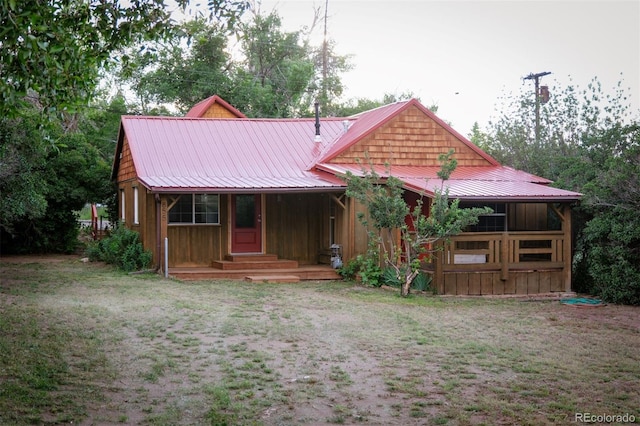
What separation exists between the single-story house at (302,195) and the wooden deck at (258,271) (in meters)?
0.04

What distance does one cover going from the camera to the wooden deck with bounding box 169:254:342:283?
18.1 m

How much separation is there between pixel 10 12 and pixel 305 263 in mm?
14065

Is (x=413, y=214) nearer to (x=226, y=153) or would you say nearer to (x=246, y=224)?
(x=246, y=224)

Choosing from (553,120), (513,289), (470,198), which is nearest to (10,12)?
(470,198)

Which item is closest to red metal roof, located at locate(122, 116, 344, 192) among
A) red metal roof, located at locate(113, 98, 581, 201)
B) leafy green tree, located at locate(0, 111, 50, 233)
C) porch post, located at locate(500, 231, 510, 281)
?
red metal roof, located at locate(113, 98, 581, 201)

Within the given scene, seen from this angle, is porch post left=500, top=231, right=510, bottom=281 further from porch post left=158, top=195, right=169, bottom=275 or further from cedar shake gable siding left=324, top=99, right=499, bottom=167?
porch post left=158, top=195, right=169, bottom=275

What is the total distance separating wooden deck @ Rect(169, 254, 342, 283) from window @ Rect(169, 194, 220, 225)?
4.06 feet

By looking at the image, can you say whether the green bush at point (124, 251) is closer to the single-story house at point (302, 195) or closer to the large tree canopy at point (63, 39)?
the single-story house at point (302, 195)

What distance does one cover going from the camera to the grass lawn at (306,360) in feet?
22.1

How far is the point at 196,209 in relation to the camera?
66.0ft

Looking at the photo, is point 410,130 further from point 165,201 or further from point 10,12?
point 10,12

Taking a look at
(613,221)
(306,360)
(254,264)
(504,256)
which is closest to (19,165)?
(254,264)

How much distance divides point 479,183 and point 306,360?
1001 centimetres

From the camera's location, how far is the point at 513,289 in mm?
16047
